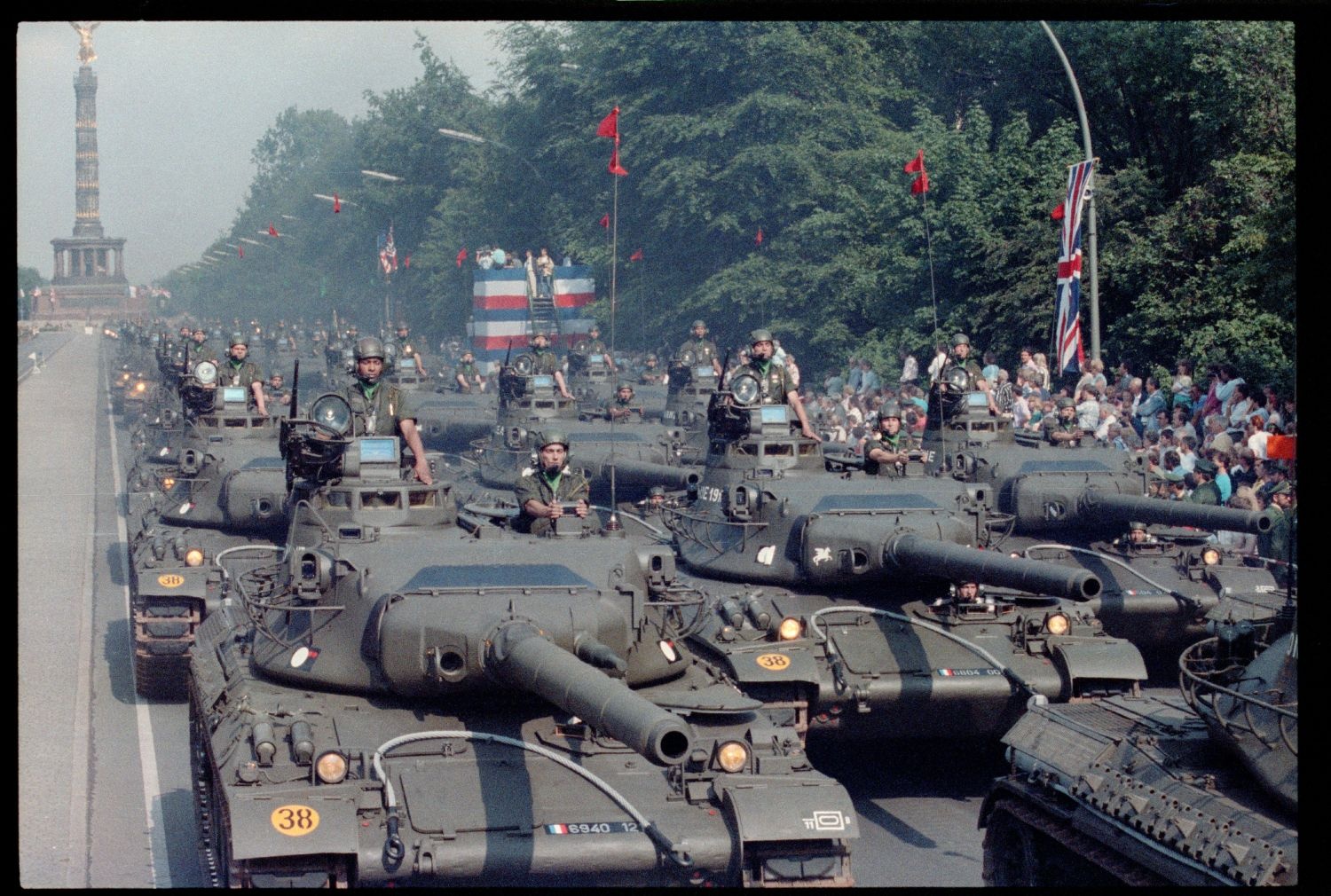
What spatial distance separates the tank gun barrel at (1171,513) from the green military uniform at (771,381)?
3161 millimetres

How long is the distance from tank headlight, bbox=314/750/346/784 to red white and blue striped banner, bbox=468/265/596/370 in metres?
31.4

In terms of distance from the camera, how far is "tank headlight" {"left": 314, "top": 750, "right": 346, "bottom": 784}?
33.1 feet

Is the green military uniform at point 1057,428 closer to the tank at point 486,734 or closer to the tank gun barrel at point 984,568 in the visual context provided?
the tank gun barrel at point 984,568

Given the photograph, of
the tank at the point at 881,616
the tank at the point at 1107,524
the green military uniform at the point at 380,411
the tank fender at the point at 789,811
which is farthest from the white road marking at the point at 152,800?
the tank at the point at 1107,524

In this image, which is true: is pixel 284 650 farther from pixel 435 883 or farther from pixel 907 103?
pixel 907 103

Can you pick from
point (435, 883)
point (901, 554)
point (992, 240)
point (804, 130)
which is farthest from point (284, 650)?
point (804, 130)

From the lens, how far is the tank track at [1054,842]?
33.4 feet

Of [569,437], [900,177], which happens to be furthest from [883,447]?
[900,177]

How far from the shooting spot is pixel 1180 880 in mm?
9672

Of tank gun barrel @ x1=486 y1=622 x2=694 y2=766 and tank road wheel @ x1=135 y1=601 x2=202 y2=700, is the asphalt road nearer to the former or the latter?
tank road wheel @ x1=135 y1=601 x2=202 y2=700

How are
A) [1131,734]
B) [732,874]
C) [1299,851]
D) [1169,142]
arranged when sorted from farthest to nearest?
[1169,142] < [1131,734] < [732,874] < [1299,851]

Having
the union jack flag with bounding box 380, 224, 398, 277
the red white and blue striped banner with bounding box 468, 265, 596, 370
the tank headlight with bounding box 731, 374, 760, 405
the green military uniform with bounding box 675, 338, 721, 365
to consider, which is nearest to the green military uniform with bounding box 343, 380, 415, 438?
the tank headlight with bounding box 731, 374, 760, 405

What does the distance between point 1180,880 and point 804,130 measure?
28663 mm

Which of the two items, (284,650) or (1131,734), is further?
(284,650)
